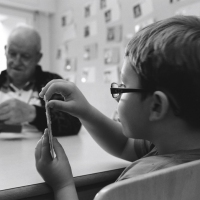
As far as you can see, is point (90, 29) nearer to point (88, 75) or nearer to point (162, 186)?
point (88, 75)

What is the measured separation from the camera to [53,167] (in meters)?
0.67

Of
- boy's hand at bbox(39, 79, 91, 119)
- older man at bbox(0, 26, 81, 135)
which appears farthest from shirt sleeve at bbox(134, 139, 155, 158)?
older man at bbox(0, 26, 81, 135)

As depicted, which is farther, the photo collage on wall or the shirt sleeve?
the photo collage on wall

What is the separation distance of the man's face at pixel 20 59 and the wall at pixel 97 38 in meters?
1.11

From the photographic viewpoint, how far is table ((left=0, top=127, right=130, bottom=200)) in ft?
2.06

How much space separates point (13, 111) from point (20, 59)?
0.63 m

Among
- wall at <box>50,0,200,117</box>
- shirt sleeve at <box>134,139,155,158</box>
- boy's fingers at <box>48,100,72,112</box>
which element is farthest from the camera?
wall at <box>50,0,200,117</box>

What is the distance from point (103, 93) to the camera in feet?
9.93

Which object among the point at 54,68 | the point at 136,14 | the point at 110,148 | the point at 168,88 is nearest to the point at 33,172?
the point at 110,148

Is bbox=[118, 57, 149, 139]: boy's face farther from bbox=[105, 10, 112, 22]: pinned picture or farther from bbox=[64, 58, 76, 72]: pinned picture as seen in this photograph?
bbox=[64, 58, 76, 72]: pinned picture

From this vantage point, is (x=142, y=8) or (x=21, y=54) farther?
(x=142, y=8)

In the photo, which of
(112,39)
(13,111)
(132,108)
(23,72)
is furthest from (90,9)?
(132,108)

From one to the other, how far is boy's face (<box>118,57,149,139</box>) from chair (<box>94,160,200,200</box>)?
22cm

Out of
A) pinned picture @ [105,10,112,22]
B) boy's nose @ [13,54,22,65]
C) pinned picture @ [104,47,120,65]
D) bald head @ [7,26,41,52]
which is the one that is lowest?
boy's nose @ [13,54,22,65]
